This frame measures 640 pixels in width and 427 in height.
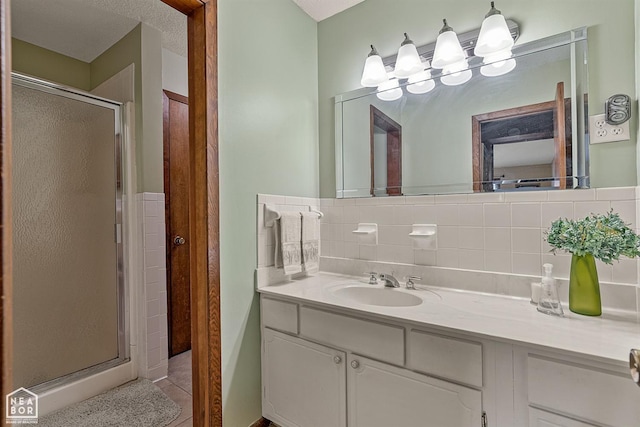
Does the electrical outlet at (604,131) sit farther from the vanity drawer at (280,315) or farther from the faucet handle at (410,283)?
the vanity drawer at (280,315)

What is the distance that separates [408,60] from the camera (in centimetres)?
157

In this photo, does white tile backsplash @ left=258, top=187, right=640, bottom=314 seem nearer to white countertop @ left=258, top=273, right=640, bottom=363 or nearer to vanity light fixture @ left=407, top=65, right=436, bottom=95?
white countertop @ left=258, top=273, right=640, bottom=363

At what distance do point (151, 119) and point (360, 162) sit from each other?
4.91ft

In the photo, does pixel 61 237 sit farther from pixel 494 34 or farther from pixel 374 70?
pixel 494 34

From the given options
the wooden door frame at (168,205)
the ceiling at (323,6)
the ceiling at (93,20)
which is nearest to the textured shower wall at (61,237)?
the wooden door frame at (168,205)

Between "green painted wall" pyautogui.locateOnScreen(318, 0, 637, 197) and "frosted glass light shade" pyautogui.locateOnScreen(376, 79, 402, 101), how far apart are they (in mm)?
184

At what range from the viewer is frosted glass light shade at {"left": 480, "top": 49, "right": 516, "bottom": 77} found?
137 cm

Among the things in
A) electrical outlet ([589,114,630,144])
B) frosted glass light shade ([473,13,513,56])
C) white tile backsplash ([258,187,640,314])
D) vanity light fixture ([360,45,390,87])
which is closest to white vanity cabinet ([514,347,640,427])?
white tile backsplash ([258,187,640,314])

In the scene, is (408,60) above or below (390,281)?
above

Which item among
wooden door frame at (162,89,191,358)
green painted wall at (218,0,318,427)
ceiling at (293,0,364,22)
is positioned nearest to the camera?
green painted wall at (218,0,318,427)

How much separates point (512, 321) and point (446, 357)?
0.86 ft

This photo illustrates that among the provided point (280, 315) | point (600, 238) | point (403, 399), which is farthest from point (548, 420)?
point (280, 315)

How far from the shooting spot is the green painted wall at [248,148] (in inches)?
55.4

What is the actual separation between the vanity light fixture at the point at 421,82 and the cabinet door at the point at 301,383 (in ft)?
4.53
